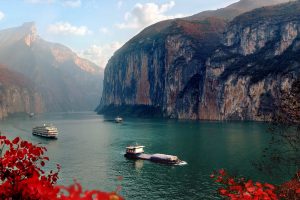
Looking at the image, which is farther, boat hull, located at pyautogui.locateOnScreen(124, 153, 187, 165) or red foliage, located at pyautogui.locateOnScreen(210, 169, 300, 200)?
boat hull, located at pyautogui.locateOnScreen(124, 153, 187, 165)

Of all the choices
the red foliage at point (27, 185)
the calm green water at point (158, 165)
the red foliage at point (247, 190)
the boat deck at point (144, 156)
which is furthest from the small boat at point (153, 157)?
the red foliage at point (27, 185)

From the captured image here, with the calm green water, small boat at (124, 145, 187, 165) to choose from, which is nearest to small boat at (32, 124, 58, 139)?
the calm green water

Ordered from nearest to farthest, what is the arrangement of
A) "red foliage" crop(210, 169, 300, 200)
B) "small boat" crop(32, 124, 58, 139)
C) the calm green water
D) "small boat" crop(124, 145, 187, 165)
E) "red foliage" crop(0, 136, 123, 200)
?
"red foliage" crop(0, 136, 123, 200) < "red foliage" crop(210, 169, 300, 200) < the calm green water < "small boat" crop(124, 145, 187, 165) < "small boat" crop(32, 124, 58, 139)

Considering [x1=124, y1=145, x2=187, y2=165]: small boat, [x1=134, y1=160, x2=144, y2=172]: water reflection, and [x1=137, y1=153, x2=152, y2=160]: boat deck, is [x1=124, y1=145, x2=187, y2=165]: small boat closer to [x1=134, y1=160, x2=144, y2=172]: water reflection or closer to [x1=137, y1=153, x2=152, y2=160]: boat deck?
[x1=137, y1=153, x2=152, y2=160]: boat deck

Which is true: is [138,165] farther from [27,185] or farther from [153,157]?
[27,185]

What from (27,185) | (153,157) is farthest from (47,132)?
(27,185)

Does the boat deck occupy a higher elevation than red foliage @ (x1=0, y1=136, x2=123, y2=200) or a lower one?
lower

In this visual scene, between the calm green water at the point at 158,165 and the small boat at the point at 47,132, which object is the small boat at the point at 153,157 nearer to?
the calm green water at the point at 158,165

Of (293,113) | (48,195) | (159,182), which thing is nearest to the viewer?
(48,195)

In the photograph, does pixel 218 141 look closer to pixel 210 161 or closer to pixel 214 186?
pixel 210 161

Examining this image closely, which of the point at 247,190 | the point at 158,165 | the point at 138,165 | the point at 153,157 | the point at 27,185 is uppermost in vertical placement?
the point at 27,185

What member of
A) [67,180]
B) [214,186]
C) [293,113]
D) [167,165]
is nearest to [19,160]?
[293,113]
